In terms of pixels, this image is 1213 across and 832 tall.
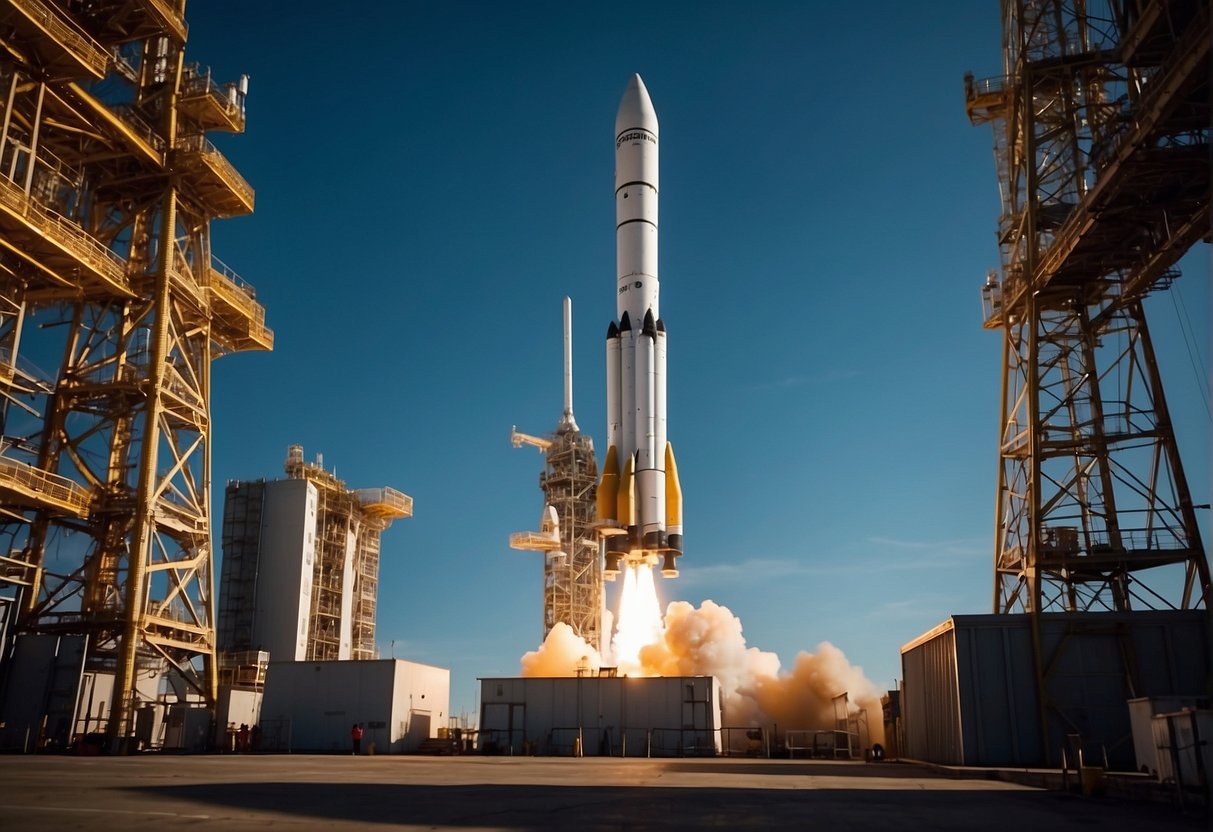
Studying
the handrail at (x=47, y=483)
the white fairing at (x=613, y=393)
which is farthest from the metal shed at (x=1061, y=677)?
the handrail at (x=47, y=483)

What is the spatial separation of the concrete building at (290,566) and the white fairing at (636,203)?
22.2 meters

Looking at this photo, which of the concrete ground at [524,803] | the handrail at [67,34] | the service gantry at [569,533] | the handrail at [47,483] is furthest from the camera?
the service gantry at [569,533]

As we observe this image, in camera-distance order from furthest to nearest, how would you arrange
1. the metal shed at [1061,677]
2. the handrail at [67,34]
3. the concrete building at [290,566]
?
the concrete building at [290,566]
the handrail at [67,34]
the metal shed at [1061,677]

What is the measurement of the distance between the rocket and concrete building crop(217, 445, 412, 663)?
19.3 metres

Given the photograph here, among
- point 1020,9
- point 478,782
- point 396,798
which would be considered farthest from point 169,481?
point 1020,9

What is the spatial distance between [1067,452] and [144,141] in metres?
34.8

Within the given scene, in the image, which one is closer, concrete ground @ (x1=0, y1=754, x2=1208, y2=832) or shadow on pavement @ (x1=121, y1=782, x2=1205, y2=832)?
concrete ground @ (x1=0, y1=754, x2=1208, y2=832)

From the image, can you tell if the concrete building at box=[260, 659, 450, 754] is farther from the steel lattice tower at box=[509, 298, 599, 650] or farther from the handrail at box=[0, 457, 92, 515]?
the steel lattice tower at box=[509, 298, 599, 650]

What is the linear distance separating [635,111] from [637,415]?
13787mm

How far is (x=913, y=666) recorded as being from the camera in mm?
36844

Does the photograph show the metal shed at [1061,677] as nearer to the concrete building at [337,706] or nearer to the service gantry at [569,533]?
the concrete building at [337,706]

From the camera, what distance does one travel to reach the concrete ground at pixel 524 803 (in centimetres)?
1140

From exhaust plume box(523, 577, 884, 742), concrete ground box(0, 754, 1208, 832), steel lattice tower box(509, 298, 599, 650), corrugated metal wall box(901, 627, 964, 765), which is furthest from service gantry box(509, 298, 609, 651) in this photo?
concrete ground box(0, 754, 1208, 832)

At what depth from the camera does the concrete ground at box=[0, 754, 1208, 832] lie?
1140 cm
